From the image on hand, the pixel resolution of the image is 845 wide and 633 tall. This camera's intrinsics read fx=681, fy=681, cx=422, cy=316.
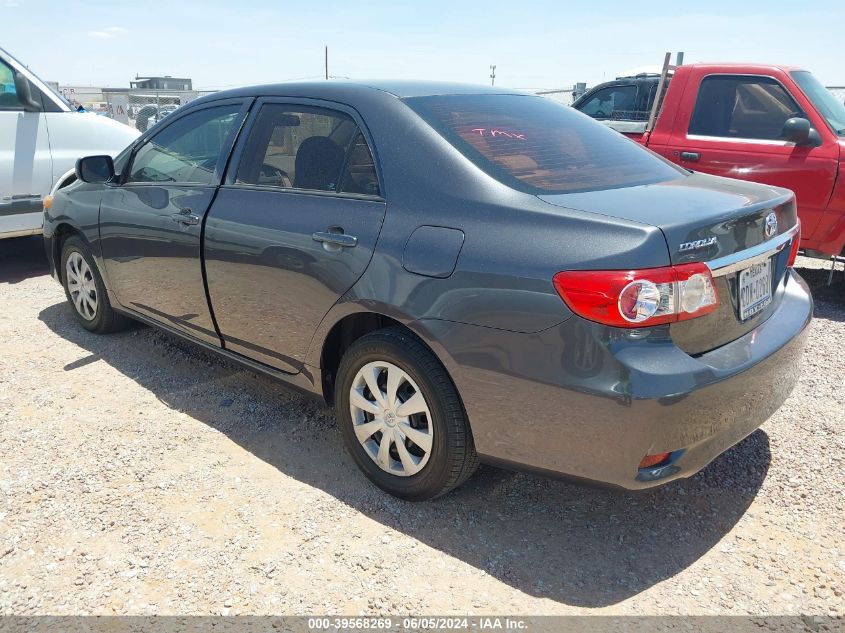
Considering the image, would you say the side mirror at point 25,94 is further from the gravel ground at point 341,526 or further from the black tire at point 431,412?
the black tire at point 431,412

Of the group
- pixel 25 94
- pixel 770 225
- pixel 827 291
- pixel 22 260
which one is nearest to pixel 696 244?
pixel 770 225

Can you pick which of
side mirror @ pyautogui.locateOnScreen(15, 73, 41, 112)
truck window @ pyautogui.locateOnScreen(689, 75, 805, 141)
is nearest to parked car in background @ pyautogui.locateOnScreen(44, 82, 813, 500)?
truck window @ pyautogui.locateOnScreen(689, 75, 805, 141)

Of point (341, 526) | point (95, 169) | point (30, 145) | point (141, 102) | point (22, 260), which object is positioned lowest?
point (341, 526)

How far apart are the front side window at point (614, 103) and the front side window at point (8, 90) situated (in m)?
5.83

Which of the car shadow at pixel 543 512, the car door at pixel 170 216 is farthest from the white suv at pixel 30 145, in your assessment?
the car shadow at pixel 543 512

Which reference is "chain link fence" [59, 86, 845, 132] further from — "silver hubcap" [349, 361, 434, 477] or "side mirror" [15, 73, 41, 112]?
"silver hubcap" [349, 361, 434, 477]

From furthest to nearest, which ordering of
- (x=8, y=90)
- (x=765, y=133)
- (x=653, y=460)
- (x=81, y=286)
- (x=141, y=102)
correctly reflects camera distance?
(x=141, y=102)
(x=8, y=90)
(x=765, y=133)
(x=81, y=286)
(x=653, y=460)

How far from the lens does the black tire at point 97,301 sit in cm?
455

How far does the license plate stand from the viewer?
8.06ft

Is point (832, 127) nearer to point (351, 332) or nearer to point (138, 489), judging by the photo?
point (351, 332)

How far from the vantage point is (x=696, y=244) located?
2.23m

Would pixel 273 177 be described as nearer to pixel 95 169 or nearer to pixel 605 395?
pixel 95 169

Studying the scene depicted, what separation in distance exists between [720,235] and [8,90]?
653cm

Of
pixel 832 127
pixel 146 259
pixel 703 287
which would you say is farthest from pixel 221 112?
pixel 832 127
